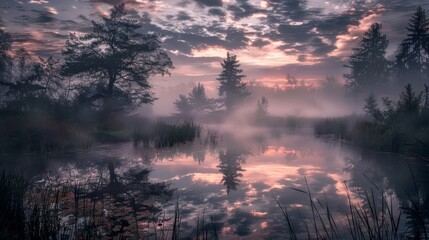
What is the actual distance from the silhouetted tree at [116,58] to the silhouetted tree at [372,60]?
37.6 meters

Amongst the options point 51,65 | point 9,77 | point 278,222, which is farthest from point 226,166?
point 9,77

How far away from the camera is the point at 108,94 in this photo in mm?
28438

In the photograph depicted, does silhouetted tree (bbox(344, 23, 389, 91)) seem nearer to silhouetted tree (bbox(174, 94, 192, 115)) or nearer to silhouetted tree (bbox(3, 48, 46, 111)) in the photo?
silhouetted tree (bbox(174, 94, 192, 115))

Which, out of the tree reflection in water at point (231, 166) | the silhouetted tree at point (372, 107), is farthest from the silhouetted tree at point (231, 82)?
the tree reflection in water at point (231, 166)

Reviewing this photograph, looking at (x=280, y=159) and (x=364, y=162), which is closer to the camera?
(x=364, y=162)

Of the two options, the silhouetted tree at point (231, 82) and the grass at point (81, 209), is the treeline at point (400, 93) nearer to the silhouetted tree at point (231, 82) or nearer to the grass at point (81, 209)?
the grass at point (81, 209)

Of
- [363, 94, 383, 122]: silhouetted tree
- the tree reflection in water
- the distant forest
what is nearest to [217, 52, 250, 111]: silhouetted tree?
the distant forest

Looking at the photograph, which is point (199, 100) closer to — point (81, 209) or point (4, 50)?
point (4, 50)

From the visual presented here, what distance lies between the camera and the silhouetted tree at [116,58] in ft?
89.2

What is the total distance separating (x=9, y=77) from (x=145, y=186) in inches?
1864

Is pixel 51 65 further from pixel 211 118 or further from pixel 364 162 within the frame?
pixel 211 118

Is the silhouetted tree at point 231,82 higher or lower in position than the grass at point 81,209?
higher

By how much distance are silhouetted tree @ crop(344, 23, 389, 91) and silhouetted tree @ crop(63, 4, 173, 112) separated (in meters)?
37.6

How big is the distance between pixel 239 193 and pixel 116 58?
2219 centimetres
